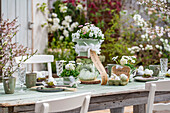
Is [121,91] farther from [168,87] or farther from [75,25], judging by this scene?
[75,25]

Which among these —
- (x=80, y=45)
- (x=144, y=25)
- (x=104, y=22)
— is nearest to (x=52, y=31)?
(x=104, y=22)

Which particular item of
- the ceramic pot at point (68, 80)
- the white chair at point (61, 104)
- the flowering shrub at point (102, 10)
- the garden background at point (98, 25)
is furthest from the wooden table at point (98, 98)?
the flowering shrub at point (102, 10)

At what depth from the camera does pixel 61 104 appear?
1.52 meters

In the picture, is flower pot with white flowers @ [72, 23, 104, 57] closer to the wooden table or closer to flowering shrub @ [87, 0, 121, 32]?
the wooden table

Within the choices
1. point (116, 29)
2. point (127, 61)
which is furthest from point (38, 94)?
point (116, 29)

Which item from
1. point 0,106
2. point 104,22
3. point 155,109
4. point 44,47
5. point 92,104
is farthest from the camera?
point 104,22

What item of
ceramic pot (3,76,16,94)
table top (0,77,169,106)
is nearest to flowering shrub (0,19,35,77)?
ceramic pot (3,76,16,94)

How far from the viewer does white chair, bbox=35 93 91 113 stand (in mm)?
1422

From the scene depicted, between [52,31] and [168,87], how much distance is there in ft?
13.8

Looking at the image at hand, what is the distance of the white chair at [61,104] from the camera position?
4.66ft

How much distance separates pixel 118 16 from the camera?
6.58 meters

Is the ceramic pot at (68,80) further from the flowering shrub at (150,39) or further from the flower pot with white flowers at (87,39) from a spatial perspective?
the flowering shrub at (150,39)

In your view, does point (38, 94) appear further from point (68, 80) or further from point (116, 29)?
point (116, 29)


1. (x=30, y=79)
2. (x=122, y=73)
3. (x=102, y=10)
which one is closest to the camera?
(x=30, y=79)
